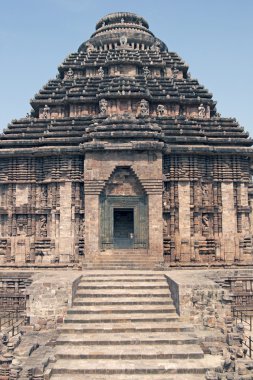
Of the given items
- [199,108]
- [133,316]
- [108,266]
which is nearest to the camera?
[133,316]

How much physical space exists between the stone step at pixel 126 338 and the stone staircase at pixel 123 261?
20.1 ft

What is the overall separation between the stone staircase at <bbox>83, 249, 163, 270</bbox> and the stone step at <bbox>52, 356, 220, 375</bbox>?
782 centimetres

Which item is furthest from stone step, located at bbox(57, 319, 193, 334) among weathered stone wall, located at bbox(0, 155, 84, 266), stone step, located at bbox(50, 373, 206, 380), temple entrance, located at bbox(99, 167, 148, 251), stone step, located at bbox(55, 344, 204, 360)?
weathered stone wall, located at bbox(0, 155, 84, 266)

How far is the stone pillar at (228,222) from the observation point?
69.7 feet

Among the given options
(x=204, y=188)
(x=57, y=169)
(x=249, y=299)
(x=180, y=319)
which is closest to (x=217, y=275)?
(x=249, y=299)

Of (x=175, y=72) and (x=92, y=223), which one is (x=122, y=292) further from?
(x=175, y=72)

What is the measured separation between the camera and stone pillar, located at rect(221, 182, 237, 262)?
21250 millimetres

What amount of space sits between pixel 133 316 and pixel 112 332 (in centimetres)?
111

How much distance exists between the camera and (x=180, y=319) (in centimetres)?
1347

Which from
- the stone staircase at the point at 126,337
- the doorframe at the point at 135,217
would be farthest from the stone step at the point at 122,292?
the doorframe at the point at 135,217

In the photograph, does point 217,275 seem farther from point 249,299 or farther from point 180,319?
point 180,319

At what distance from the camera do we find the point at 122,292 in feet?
49.8

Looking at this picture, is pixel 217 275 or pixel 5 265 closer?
pixel 217 275

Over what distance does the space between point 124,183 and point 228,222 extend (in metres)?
6.08
